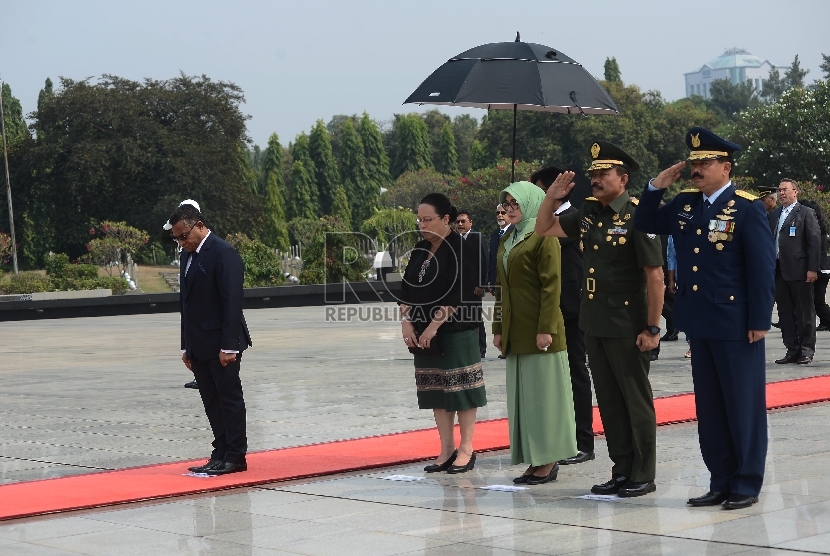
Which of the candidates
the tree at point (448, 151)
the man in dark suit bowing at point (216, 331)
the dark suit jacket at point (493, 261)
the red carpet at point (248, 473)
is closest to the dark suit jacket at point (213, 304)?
the man in dark suit bowing at point (216, 331)

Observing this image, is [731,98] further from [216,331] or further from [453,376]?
[216,331]

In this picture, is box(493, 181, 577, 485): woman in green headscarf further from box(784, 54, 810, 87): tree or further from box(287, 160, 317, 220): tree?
box(784, 54, 810, 87): tree

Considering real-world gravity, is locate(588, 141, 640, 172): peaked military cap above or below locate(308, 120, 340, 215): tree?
below

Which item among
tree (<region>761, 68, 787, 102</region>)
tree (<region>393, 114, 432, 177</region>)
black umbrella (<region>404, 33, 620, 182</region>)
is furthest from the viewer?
tree (<region>761, 68, 787, 102</region>)

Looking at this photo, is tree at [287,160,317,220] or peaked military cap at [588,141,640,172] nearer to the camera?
peaked military cap at [588,141,640,172]

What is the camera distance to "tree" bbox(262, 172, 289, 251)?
71.0 metres

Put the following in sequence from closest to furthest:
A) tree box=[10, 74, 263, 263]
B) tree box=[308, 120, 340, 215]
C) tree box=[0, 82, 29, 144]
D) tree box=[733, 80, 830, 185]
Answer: tree box=[733, 80, 830, 185] < tree box=[10, 74, 263, 263] < tree box=[0, 82, 29, 144] < tree box=[308, 120, 340, 215]

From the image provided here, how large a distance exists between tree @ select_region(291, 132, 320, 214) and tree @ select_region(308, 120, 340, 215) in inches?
26.6

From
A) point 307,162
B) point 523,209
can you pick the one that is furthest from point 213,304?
point 307,162

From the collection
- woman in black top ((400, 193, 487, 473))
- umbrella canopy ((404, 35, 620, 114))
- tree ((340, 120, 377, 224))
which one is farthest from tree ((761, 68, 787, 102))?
woman in black top ((400, 193, 487, 473))

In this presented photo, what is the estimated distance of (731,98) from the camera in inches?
5635

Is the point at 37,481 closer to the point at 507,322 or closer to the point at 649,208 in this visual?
the point at 507,322

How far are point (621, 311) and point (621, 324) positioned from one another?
73 mm

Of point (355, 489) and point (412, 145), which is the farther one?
point (412, 145)
